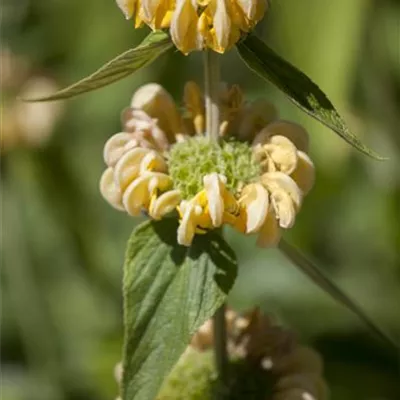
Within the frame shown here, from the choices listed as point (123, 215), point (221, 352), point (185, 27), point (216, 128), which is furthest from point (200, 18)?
point (123, 215)

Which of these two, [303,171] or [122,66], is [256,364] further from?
[122,66]

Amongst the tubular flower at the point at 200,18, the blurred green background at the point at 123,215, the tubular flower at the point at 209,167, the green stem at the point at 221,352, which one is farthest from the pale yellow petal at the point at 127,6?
the blurred green background at the point at 123,215

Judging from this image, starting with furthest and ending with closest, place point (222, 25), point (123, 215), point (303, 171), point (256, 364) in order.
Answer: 1. point (123, 215)
2. point (256, 364)
3. point (303, 171)
4. point (222, 25)

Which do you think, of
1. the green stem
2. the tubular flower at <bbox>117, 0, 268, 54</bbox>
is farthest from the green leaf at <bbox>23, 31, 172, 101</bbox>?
the green stem

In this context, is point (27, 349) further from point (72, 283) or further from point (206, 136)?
point (206, 136)

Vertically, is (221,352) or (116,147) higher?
(116,147)

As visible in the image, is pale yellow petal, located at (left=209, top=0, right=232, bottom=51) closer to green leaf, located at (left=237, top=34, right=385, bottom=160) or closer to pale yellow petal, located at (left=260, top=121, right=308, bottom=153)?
green leaf, located at (left=237, top=34, right=385, bottom=160)

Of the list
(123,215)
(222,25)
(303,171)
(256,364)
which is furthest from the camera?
(123,215)
